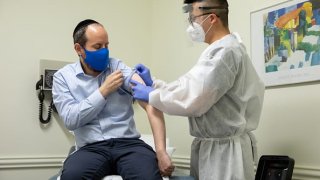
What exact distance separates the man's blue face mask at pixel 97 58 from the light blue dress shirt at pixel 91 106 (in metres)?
0.06

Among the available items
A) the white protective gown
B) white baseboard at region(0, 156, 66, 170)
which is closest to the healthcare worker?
the white protective gown

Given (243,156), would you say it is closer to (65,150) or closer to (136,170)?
(136,170)

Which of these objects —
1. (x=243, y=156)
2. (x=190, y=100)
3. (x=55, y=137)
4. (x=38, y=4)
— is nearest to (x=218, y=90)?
(x=190, y=100)

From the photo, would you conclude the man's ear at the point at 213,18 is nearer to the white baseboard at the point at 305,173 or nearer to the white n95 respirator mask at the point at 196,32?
the white n95 respirator mask at the point at 196,32

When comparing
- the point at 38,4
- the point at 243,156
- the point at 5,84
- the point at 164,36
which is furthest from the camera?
the point at 164,36

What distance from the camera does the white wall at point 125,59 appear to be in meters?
1.95

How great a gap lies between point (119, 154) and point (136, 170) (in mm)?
145

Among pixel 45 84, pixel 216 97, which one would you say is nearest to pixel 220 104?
pixel 216 97

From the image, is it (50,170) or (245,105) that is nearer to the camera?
(245,105)

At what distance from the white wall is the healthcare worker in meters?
0.24

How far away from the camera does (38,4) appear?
8.48ft

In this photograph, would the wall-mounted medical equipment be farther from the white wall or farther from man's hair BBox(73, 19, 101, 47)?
man's hair BBox(73, 19, 101, 47)

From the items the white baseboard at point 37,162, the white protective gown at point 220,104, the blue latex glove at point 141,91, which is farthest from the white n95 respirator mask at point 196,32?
the white baseboard at point 37,162

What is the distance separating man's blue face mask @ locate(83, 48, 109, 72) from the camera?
1783 millimetres
